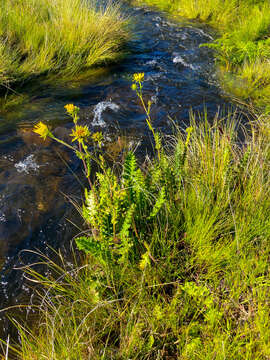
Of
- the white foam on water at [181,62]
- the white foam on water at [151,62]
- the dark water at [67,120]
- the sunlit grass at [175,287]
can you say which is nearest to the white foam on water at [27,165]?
the dark water at [67,120]

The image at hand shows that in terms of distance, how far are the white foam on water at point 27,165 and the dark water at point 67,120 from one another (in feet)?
0.03

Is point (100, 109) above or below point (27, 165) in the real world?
above

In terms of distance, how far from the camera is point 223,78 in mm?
5188

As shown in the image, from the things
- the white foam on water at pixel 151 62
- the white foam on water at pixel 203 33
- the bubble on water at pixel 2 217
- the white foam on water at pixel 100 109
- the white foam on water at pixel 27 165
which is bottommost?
the bubble on water at pixel 2 217

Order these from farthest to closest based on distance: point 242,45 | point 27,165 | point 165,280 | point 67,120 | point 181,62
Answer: point 181,62 < point 242,45 < point 67,120 < point 27,165 < point 165,280

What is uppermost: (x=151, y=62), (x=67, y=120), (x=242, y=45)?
(x=242, y=45)

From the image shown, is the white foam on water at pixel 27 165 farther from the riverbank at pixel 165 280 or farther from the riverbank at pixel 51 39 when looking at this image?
the riverbank at pixel 51 39

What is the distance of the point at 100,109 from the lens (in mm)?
4242

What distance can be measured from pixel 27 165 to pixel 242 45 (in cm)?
455

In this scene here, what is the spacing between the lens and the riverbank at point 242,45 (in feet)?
15.6

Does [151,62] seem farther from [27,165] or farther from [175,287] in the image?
[175,287]

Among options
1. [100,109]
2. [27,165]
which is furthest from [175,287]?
[100,109]

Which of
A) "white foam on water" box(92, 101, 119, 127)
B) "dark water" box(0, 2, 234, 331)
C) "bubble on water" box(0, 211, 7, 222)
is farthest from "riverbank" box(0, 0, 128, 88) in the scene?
"bubble on water" box(0, 211, 7, 222)

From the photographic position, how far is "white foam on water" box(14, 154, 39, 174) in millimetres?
3084
